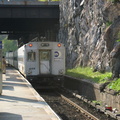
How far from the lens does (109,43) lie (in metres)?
20.9

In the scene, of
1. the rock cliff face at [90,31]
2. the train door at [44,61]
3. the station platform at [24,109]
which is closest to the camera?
the station platform at [24,109]

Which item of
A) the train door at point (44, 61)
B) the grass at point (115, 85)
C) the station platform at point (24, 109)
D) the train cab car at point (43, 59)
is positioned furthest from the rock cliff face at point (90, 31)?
the station platform at point (24, 109)

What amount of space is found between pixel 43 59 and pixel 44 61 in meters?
0.16

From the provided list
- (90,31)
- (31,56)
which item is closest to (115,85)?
(31,56)

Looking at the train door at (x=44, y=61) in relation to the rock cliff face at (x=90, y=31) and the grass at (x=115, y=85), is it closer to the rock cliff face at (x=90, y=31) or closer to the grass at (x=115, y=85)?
the rock cliff face at (x=90, y=31)

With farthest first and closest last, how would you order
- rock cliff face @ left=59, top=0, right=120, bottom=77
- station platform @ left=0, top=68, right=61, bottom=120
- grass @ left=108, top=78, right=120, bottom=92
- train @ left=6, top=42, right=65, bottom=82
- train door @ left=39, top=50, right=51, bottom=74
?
1. train door @ left=39, top=50, right=51, bottom=74
2. train @ left=6, top=42, right=65, bottom=82
3. rock cliff face @ left=59, top=0, right=120, bottom=77
4. grass @ left=108, top=78, right=120, bottom=92
5. station platform @ left=0, top=68, right=61, bottom=120

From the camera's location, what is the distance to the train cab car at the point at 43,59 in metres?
23.0

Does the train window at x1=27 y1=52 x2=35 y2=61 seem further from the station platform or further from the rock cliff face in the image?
the station platform

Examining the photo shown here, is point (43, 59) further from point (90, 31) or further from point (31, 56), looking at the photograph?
point (90, 31)

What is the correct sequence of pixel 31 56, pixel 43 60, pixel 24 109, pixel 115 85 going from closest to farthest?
pixel 24 109 < pixel 115 85 < pixel 31 56 < pixel 43 60

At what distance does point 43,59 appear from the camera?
76.2 feet

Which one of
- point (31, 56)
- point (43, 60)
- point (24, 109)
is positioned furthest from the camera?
point (43, 60)

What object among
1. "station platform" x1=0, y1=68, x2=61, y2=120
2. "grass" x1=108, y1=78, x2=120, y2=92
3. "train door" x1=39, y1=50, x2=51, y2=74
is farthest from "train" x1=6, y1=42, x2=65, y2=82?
"station platform" x1=0, y1=68, x2=61, y2=120

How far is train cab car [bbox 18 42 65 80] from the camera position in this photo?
23.0 m
